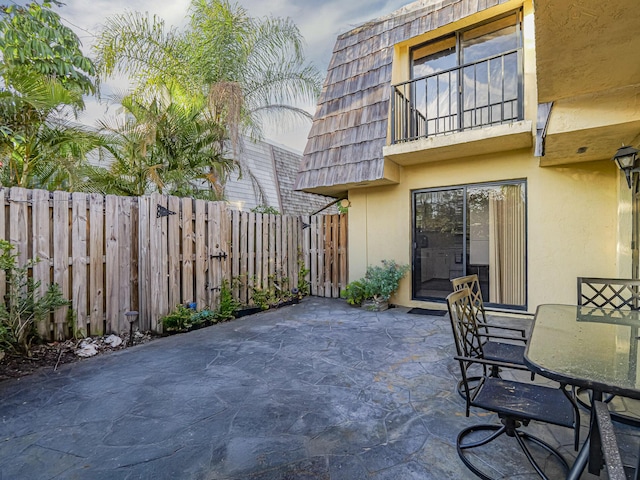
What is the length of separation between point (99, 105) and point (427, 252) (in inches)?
298

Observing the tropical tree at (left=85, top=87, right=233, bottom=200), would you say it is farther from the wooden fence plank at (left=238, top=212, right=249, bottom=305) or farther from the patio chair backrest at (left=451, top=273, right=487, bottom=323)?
the patio chair backrest at (left=451, top=273, right=487, bottom=323)

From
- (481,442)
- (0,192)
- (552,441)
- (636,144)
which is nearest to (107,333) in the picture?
(0,192)

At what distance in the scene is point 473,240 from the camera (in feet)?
18.9

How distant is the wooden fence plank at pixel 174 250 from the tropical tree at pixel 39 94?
1814 mm

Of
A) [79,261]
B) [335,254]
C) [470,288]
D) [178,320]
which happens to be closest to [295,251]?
[335,254]

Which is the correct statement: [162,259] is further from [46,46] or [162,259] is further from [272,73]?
[272,73]

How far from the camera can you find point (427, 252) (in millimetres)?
6270

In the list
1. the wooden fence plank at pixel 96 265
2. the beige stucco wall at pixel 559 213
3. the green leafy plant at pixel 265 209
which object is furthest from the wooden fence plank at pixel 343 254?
the wooden fence plank at pixel 96 265

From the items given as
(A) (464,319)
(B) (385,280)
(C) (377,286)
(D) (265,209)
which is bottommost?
(C) (377,286)

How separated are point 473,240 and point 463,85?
282 centimetres

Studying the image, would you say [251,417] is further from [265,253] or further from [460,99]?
[460,99]

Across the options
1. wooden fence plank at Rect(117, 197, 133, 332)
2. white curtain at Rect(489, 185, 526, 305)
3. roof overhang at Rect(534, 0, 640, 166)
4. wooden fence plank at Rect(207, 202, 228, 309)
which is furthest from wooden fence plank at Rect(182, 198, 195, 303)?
white curtain at Rect(489, 185, 526, 305)

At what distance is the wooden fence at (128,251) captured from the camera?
12.3ft

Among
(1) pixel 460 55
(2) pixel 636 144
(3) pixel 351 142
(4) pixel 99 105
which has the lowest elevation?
(2) pixel 636 144
